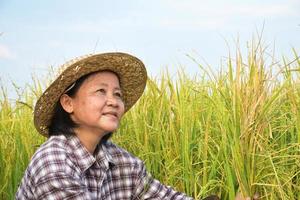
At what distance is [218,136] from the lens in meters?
3.52

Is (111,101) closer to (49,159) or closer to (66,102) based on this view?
(66,102)

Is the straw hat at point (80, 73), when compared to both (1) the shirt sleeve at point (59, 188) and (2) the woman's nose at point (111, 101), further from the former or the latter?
(1) the shirt sleeve at point (59, 188)

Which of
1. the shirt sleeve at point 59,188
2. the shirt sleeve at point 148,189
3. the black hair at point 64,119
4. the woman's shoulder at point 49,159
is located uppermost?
the black hair at point 64,119

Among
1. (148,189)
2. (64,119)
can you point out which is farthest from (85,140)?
(148,189)

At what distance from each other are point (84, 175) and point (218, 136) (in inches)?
36.0

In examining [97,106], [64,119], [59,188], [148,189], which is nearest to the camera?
[59,188]

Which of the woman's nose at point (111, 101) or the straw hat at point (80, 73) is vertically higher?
the straw hat at point (80, 73)

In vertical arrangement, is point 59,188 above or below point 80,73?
below

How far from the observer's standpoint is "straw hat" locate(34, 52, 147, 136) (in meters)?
2.98

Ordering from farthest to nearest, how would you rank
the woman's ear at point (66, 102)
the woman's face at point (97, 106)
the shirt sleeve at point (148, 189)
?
the shirt sleeve at point (148, 189) → the woman's ear at point (66, 102) → the woman's face at point (97, 106)

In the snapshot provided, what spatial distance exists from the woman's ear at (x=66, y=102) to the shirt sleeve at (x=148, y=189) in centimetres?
54

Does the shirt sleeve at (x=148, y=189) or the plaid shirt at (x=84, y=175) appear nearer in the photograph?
the plaid shirt at (x=84, y=175)

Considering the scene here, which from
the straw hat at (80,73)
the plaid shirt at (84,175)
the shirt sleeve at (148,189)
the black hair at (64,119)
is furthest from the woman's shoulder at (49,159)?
the shirt sleeve at (148,189)

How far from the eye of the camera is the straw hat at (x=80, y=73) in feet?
9.79
